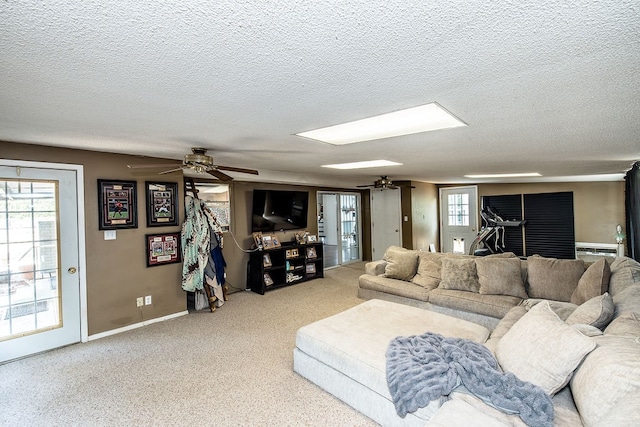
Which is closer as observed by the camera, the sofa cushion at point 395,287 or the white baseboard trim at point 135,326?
the white baseboard trim at point 135,326

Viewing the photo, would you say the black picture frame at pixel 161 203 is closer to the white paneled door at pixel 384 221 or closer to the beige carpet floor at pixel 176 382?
the beige carpet floor at pixel 176 382

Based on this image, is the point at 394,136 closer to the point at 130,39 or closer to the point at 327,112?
the point at 327,112

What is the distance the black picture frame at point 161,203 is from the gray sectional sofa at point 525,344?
2546mm

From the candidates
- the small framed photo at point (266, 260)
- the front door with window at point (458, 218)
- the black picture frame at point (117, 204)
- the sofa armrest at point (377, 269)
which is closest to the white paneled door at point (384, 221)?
the front door with window at point (458, 218)

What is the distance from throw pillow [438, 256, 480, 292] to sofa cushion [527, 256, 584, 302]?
582 millimetres

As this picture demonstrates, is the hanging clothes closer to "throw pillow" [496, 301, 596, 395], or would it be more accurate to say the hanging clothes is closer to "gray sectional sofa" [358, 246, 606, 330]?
"gray sectional sofa" [358, 246, 606, 330]

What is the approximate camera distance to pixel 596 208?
672cm

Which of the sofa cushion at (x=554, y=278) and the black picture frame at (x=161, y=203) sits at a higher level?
the black picture frame at (x=161, y=203)

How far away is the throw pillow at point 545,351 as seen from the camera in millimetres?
1555

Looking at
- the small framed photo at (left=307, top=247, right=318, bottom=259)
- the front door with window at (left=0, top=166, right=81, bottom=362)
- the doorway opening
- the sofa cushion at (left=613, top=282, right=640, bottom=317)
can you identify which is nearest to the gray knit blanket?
the sofa cushion at (left=613, top=282, right=640, bottom=317)

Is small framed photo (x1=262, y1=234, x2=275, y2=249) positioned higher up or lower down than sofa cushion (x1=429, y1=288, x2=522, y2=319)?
higher up

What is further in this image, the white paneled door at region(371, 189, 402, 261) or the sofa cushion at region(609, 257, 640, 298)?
the white paneled door at region(371, 189, 402, 261)

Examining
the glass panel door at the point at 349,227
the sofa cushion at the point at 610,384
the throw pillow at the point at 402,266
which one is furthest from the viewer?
the glass panel door at the point at 349,227

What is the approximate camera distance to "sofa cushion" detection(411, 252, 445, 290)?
419 centimetres
